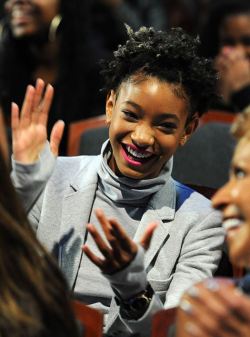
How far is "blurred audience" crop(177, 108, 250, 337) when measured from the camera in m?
1.49

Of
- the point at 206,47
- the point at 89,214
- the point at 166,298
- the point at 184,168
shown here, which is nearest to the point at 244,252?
the point at 166,298

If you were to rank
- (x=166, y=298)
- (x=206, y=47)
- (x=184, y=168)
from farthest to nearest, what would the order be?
(x=206, y=47) < (x=184, y=168) < (x=166, y=298)

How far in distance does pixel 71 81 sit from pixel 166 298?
1.94 m

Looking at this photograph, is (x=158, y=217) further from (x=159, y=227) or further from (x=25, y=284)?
(x=25, y=284)

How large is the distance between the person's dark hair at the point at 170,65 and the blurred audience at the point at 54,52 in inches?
59.8

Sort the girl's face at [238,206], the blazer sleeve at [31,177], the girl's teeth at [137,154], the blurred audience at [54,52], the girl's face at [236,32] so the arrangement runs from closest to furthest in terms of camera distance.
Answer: the girl's face at [238,206], the blazer sleeve at [31,177], the girl's teeth at [137,154], the blurred audience at [54,52], the girl's face at [236,32]

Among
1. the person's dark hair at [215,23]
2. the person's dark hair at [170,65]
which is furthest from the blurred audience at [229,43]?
the person's dark hair at [170,65]

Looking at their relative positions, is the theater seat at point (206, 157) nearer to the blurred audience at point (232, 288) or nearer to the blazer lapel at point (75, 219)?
the blazer lapel at point (75, 219)

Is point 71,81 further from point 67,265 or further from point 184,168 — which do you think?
point 67,265

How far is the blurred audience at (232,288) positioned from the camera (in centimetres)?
149

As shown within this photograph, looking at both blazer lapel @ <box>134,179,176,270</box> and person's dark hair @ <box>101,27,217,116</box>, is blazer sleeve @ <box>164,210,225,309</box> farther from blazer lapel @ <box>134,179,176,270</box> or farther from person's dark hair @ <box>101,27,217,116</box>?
person's dark hair @ <box>101,27,217,116</box>

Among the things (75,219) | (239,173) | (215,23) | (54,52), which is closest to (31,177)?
Result: (75,219)

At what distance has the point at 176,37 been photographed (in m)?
2.42

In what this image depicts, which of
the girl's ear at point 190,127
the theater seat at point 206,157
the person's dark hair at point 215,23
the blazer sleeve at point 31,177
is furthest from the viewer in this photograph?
the person's dark hair at point 215,23
